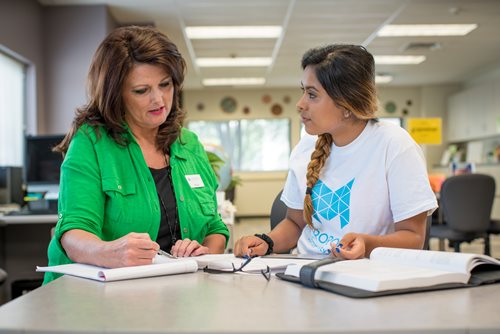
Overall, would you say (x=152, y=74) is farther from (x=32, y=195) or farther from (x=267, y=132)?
(x=267, y=132)

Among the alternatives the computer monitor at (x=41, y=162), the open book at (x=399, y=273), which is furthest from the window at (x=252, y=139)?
the open book at (x=399, y=273)

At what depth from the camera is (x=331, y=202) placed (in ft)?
5.14

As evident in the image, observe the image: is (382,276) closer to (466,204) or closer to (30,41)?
(466,204)

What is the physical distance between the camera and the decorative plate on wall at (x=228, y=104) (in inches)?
437

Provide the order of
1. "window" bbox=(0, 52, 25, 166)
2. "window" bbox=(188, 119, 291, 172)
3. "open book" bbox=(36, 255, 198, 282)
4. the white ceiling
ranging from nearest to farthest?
"open book" bbox=(36, 255, 198, 282) → "window" bbox=(0, 52, 25, 166) → the white ceiling → "window" bbox=(188, 119, 291, 172)

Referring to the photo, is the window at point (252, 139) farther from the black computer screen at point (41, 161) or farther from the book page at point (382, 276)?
the book page at point (382, 276)

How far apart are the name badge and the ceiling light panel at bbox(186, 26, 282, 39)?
500 cm

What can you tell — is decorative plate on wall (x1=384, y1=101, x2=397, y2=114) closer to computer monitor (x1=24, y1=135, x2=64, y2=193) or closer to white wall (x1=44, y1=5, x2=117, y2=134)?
white wall (x1=44, y1=5, x2=117, y2=134)

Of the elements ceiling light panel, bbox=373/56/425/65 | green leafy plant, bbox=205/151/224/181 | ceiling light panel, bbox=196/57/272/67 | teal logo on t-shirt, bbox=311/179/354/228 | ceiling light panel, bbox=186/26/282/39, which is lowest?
teal logo on t-shirt, bbox=311/179/354/228

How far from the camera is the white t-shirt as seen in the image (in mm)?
1475

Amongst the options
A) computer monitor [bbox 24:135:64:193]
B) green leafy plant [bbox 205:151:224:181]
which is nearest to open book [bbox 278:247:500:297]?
green leafy plant [bbox 205:151:224:181]

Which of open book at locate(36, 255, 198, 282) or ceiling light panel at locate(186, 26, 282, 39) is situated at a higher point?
ceiling light panel at locate(186, 26, 282, 39)

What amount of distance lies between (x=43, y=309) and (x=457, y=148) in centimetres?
1087

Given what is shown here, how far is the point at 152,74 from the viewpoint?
5.03ft
